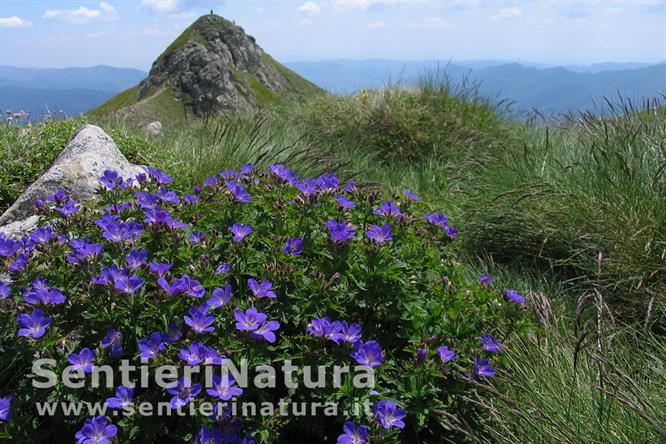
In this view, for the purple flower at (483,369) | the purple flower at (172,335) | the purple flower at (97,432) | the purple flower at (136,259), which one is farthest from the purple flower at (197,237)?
the purple flower at (483,369)

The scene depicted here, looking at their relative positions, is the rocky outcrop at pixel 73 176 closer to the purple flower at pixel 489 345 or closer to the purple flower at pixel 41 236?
the purple flower at pixel 41 236

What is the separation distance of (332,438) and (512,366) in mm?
981

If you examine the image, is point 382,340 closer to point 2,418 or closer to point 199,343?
point 199,343

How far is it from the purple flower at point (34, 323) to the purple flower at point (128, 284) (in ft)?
0.86

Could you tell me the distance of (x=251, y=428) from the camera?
1.92 metres

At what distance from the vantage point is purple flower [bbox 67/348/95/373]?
1812 millimetres

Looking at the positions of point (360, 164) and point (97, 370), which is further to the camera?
point (360, 164)

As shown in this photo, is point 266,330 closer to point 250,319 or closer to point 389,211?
point 250,319

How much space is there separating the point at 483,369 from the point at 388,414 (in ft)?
1.85

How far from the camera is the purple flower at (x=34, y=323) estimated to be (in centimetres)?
185

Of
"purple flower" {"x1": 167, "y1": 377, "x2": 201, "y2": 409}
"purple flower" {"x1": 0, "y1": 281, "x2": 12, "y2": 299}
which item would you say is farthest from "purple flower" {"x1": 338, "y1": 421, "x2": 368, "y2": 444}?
"purple flower" {"x1": 0, "y1": 281, "x2": 12, "y2": 299}

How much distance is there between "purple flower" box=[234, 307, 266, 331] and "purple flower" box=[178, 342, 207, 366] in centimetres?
16

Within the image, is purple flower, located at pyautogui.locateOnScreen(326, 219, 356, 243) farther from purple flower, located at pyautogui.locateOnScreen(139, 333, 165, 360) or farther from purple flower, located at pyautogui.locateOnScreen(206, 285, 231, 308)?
purple flower, located at pyautogui.locateOnScreen(139, 333, 165, 360)

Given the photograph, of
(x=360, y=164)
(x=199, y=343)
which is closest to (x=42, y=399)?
(x=199, y=343)
